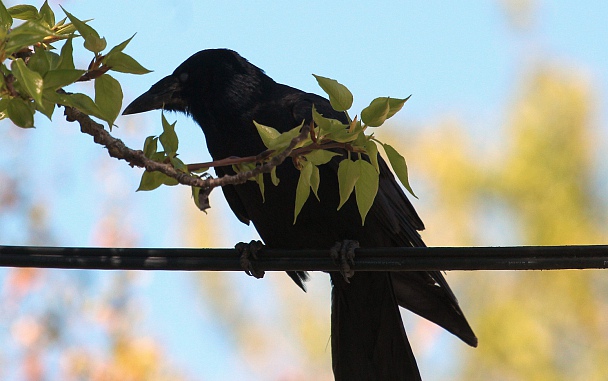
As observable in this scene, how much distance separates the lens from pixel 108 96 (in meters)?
2.45

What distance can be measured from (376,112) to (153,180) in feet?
2.50

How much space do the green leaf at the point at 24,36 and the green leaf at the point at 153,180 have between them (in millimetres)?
666

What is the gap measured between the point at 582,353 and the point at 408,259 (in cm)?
754

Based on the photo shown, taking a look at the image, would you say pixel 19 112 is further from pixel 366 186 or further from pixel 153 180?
pixel 366 186

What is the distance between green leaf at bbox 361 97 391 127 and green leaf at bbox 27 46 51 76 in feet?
3.01

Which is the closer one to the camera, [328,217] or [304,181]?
[304,181]

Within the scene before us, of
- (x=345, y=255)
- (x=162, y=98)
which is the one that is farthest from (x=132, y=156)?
(x=162, y=98)

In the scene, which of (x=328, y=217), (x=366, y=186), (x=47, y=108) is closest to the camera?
(x=47, y=108)

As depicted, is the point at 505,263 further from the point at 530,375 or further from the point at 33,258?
the point at 530,375

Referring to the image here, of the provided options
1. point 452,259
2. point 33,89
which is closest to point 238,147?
point 452,259

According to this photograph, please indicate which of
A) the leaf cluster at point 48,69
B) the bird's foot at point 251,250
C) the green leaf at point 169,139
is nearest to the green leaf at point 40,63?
the leaf cluster at point 48,69

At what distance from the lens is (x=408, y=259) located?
3.12 m

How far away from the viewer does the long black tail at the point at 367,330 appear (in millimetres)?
5254

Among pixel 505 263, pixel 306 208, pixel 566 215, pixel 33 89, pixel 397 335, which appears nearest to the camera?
pixel 33 89
